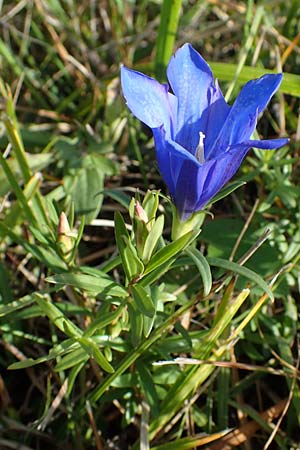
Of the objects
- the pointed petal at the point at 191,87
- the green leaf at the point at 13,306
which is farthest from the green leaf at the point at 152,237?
the green leaf at the point at 13,306

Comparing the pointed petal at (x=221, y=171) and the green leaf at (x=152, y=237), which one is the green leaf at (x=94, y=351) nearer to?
→ the green leaf at (x=152, y=237)

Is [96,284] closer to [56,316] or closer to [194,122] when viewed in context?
[56,316]

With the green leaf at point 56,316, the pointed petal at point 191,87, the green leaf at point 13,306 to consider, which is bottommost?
the green leaf at point 13,306

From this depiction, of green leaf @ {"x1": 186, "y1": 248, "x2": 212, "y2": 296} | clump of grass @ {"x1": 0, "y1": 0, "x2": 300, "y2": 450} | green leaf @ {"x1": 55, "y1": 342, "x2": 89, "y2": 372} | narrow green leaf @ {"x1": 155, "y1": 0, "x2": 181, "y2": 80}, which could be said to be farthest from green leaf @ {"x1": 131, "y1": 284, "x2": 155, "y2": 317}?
narrow green leaf @ {"x1": 155, "y1": 0, "x2": 181, "y2": 80}

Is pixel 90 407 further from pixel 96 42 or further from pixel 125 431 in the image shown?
pixel 96 42

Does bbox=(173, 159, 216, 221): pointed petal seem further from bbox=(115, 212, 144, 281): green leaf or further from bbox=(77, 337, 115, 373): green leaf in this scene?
bbox=(77, 337, 115, 373): green leaf

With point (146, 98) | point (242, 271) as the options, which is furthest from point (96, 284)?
point (146, 98)

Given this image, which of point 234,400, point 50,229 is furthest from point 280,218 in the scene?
point 50,229

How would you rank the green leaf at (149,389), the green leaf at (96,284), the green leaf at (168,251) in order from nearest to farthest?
1. the green leaf at (168,251)
2. the green leaf at (96,284)
3. the green leaf at (149,389)
